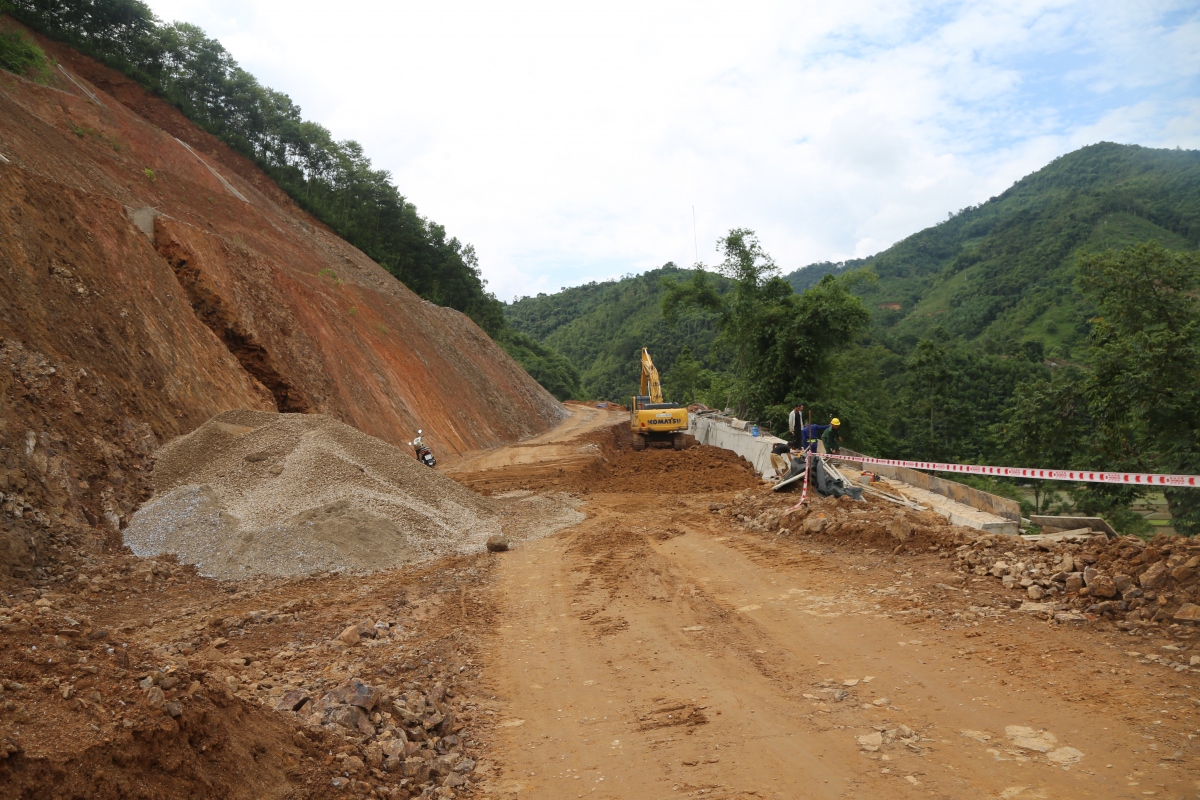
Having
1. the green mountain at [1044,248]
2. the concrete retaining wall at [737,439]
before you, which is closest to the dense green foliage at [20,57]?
the concrete retaining wall at [737,439]

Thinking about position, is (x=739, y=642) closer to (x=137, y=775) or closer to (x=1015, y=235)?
(x=137, y=775)

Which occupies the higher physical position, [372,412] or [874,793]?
[372,412]

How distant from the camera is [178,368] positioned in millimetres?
14555

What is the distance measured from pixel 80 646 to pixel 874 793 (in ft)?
15.0

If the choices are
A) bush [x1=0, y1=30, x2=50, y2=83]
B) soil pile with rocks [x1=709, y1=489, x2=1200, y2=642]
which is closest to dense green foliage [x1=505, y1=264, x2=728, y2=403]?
bush [x1=0, y1=30, x2=50, y2=83]

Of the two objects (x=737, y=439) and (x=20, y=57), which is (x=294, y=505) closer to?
(x=737, y=439)

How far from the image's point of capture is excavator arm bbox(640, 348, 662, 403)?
98.8ft

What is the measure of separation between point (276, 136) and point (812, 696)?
169 feet

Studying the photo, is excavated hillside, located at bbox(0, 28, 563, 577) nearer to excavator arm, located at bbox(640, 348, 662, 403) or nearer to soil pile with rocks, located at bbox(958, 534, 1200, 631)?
excavator arm, located at bbox(640, 348, 662, 403)

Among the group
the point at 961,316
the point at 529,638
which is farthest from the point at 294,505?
the point at 961,316

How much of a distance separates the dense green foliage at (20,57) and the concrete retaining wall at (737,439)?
2887 centimetres

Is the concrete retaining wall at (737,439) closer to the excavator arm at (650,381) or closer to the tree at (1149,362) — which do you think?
the excavator arm at (650,381)

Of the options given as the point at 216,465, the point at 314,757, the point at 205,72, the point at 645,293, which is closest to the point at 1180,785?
the point at 314,757

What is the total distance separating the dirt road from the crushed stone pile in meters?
2.64
